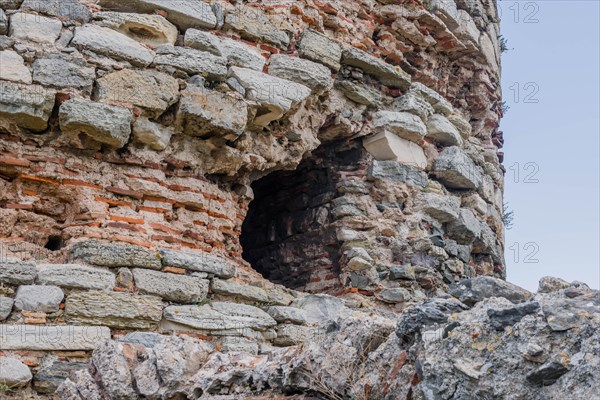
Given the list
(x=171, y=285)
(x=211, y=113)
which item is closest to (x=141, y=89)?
(x=211, y=113)

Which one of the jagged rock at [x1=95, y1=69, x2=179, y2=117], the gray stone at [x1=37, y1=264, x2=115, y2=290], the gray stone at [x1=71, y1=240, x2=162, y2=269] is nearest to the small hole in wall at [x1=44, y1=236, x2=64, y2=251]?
the gray stone at [x1=71, y1=240, x2=162, y2=269]

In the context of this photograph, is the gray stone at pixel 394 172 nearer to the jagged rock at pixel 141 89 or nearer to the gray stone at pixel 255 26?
the gray stone at pixel 255 26

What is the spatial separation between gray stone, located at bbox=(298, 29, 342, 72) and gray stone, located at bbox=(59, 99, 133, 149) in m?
1.70

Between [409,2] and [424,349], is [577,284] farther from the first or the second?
[409,2]

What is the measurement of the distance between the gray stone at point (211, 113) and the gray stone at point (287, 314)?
1266mm

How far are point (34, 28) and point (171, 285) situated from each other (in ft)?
6.41

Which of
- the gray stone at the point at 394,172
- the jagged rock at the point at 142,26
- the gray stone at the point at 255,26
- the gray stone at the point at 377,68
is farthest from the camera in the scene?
the gray stone at the point at 394,172

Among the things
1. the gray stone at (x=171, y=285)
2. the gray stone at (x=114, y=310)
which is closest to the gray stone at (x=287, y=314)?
the gray stone at (x=171, y=285)

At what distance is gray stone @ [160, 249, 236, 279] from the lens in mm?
5438

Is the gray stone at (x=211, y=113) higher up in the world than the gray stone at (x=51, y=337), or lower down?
higher up

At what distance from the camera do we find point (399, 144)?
7.21 meters

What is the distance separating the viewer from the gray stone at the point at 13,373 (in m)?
4.66

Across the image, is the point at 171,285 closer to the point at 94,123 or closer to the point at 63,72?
the point at 94,123

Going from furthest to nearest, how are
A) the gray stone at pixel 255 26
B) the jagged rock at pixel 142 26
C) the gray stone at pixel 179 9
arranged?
the gray stone at pixel 255 26 < the gray stone at pixel 179 9 < the jagged rock at pixel 142 26
